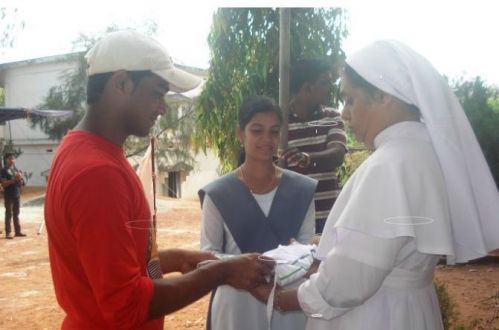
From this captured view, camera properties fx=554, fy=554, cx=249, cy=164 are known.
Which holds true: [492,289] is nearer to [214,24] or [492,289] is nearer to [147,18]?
[214,24]

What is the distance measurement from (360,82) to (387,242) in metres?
0.57

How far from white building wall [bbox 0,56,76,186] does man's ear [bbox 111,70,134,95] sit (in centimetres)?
3007

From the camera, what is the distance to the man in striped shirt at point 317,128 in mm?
3928

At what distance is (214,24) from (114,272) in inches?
136

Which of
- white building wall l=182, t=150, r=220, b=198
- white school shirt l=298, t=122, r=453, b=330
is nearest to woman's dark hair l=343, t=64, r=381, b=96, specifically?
white school shirt l=298, t=122, r=453, b=330

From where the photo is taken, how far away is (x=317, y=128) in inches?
159

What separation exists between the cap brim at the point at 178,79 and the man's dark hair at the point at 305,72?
1.93m

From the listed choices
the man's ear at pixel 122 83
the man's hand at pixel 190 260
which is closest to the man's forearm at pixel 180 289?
the man's hand at pixel 190 260

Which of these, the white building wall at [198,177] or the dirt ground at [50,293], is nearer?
the dirt ground at [50,293]

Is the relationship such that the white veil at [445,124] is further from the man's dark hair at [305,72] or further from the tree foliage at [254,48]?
the tree foliage at [254,48]

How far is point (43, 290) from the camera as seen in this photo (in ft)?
26.9

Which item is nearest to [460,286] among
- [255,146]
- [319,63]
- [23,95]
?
[319,63]

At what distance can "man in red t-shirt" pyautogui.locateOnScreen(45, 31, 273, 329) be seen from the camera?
5.31 feet

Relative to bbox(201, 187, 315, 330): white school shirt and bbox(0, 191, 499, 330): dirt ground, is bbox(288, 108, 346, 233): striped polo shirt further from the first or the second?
bbox(0, 191, 499, 330): dirt ground
